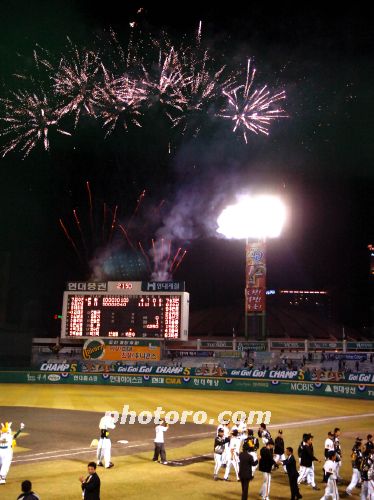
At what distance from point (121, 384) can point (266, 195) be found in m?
25.1

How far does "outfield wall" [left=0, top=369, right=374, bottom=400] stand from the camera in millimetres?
46562

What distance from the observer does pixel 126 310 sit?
5225cm

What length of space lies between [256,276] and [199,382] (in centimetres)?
1312

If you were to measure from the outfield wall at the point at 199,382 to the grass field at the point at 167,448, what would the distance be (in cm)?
249

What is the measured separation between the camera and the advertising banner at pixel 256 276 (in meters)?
57.3

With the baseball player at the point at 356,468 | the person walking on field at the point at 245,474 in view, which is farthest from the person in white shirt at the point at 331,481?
the person walking on field at the point at 245,474

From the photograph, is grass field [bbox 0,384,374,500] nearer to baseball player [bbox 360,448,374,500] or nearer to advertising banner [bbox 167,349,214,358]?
baseball player [bbox 360,448,374,500]

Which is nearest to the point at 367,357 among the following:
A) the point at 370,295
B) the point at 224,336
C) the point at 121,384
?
the point at 121,384

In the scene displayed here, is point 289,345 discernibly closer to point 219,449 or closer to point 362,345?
point 362,345

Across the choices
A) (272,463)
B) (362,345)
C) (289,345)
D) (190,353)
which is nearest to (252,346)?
(289,345)

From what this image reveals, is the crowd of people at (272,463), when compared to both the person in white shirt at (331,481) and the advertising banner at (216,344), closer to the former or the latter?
the person in white shirt at (331,481)

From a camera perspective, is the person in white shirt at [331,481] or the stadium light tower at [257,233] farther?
the stadium light tower at [257,233]

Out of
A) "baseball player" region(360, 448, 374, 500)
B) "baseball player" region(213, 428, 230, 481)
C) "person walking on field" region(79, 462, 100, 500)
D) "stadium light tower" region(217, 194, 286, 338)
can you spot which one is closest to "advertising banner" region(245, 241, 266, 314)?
"stadium light tower" region(217, 194, 286, 338)

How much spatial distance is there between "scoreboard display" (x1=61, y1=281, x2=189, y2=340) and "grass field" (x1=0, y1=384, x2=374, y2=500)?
5609mm
